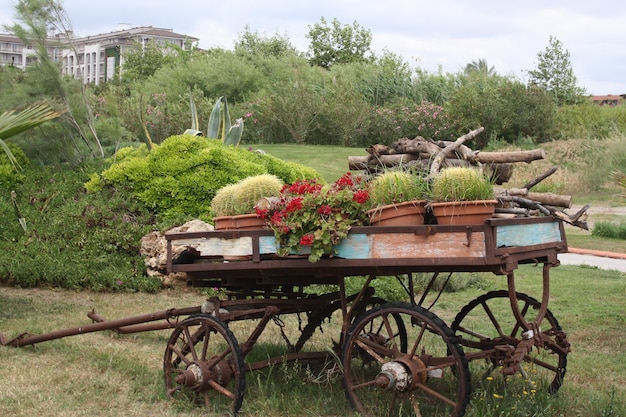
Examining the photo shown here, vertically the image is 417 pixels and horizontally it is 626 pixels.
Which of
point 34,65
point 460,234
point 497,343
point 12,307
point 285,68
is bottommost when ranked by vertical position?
point 12,307

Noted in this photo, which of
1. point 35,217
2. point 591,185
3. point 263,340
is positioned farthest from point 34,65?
point 591,185

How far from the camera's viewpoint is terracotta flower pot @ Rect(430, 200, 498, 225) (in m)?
4.28

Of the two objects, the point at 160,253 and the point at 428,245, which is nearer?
the point at 428,245

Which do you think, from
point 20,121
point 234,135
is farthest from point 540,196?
point 234,135

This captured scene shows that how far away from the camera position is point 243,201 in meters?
5.23

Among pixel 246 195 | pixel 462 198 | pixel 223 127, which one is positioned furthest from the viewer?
pixel 223 127

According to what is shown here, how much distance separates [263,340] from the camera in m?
7.20

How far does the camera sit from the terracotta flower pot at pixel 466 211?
428 cm

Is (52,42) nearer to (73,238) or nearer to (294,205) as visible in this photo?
(73,238)

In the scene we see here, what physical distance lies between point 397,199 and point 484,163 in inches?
39.2

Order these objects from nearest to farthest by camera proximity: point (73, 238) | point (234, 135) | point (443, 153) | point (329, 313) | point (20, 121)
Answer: point (443, 153), point (329, 313), point (20, 121), point (73, 238), point (234, 135)

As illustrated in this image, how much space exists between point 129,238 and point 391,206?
672cm

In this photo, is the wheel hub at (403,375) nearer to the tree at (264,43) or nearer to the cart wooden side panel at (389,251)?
the cart wooden side panel at (389,251)

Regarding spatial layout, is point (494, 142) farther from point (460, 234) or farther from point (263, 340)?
point (460, 234)
